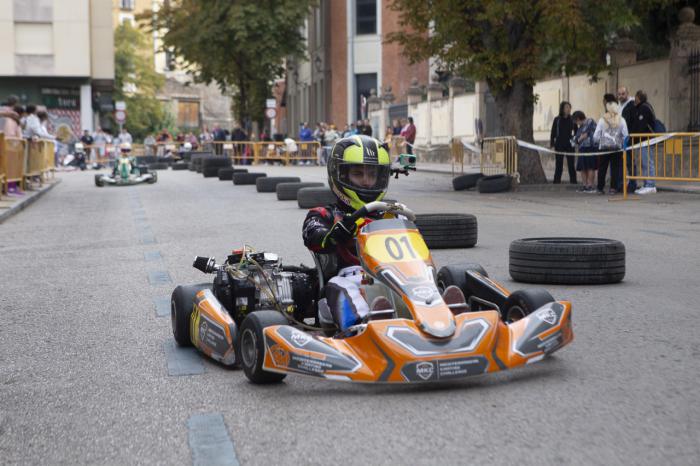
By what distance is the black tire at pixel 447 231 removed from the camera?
1113 cm

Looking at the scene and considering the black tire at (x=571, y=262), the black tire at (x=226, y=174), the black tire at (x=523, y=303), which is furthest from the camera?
the black tire at (x=226, y=174)

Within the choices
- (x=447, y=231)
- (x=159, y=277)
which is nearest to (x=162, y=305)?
(x=159, y=277)

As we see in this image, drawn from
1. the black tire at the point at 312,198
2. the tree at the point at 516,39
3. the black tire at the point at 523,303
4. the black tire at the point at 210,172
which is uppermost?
the tree at the point at 516,39

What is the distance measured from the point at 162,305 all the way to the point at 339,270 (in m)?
2.41

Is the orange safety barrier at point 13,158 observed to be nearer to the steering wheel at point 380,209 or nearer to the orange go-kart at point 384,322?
the orange go-kart at point 384,322

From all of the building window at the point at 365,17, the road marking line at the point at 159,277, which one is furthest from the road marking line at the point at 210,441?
the building window at the point at 365,17

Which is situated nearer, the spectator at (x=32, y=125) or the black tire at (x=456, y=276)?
the black tire at (x=456, y=276)

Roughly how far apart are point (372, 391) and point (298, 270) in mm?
1492

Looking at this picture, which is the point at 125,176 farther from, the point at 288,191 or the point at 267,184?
the point at 288,191

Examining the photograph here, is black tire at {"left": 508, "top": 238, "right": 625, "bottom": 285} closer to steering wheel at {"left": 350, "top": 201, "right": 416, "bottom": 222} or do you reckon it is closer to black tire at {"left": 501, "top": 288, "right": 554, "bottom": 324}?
black tire at {"left": 501, "top": 288, "right": 554, "bottom": 324}

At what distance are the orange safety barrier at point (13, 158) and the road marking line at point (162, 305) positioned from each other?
12572mm

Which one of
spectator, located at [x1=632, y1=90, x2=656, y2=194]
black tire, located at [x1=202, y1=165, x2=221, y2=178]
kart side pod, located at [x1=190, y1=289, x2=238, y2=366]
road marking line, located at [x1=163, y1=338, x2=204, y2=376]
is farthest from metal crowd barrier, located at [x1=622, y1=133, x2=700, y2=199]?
black tire, located at [x1=202, y1=165, x2=221, y2=178]

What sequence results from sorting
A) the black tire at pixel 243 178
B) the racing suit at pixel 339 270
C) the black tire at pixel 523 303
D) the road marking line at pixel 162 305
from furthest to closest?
the black tire at pixel 243 178, the road marking line at pixel 162 305, the black tire at pixel 523 303, the racing suit at pixel 339 270

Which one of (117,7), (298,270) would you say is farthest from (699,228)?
(117,7)
